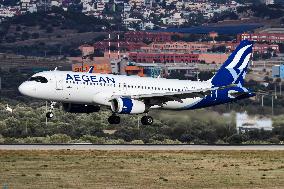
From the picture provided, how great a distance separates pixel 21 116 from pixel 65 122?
5.07 meters

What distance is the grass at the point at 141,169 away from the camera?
74.6 metres

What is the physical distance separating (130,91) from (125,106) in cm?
268

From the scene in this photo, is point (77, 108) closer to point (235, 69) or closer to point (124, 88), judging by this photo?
point (124, 88)

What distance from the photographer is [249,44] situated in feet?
402

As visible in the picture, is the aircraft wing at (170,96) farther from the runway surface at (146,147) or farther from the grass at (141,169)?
the grass at (141,169)

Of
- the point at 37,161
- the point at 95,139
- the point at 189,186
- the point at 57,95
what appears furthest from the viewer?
the point at 95,139

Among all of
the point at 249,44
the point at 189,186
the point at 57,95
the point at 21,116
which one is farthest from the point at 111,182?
the point at 21,116

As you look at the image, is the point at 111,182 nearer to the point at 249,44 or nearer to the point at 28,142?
the point at 28,142

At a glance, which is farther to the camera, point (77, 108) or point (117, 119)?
point (117, 119)

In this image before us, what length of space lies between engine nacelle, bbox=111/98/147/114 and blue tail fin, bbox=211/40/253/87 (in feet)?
35.0

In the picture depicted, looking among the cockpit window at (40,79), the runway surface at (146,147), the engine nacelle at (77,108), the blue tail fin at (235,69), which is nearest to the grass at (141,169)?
the runway surface at (146,147)

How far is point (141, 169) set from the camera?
8200 centimetres

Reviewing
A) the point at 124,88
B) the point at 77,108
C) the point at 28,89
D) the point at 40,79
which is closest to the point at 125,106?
the point at 124,88

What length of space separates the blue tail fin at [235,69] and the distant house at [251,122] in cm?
382
